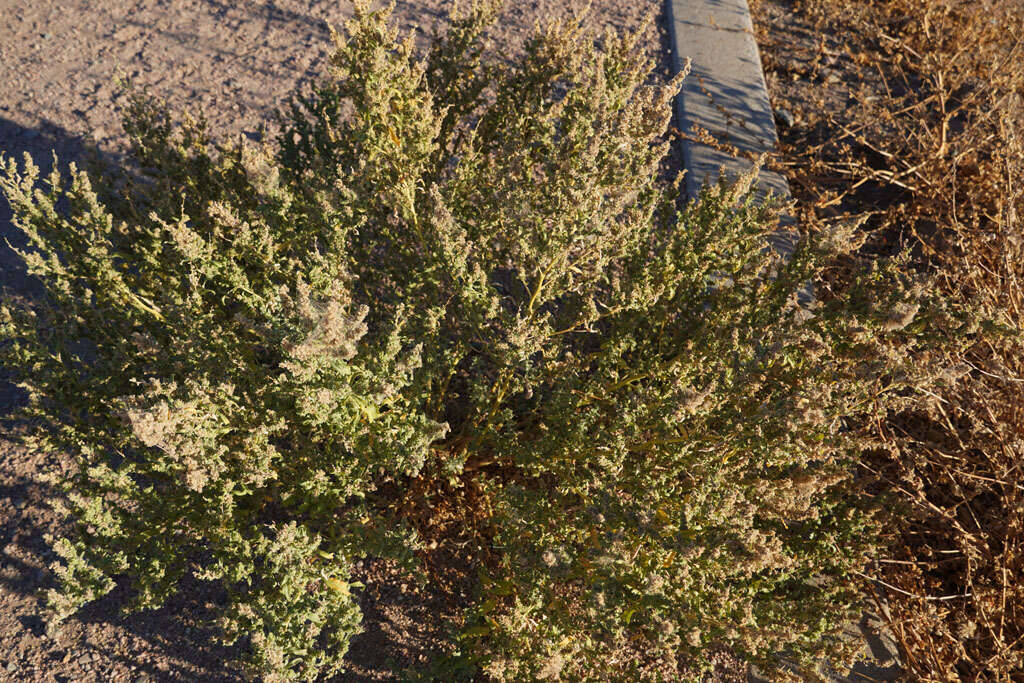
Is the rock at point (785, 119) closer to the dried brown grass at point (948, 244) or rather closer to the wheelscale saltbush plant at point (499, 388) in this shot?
the dried brown grass at point (948, 244)

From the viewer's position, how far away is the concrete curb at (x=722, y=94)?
15.9 feet

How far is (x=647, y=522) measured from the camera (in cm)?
212

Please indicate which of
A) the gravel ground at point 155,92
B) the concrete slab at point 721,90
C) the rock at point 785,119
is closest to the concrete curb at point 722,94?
the concrete slab at point 721,90

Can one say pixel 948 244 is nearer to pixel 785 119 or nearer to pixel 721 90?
pixel 785 119

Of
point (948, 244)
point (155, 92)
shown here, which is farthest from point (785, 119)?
point (155, 92)

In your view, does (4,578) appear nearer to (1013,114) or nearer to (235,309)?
(235,309)

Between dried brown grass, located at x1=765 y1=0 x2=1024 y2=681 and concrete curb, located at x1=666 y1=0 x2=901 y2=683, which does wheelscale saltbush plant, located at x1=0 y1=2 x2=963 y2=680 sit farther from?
concrete curb, located at x1=666 y1=0 x2=901 y2=683

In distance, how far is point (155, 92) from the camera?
4988 millimetres

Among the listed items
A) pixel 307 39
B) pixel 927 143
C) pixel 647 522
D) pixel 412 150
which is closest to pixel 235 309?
pixel 412 150

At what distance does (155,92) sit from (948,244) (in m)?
5.96

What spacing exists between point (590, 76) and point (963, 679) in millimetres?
3289

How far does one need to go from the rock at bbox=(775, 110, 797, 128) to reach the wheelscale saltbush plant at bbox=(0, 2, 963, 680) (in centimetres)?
302

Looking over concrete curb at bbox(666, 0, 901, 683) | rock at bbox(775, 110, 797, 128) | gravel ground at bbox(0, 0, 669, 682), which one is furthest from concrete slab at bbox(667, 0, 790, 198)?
gravel ground at bbox(0, 0, 669, 682)

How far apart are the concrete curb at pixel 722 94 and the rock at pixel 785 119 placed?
134mm
